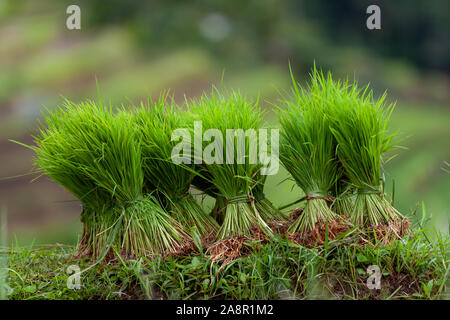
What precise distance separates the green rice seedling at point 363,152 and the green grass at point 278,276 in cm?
10

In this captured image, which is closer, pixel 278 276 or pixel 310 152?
pixel 278 276

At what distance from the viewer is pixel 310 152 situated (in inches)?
47.2

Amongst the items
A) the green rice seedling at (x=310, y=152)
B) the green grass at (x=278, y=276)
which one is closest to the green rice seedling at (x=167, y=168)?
the green grass at (x=278, y=276)

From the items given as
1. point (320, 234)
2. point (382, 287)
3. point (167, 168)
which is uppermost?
point (167, 168)

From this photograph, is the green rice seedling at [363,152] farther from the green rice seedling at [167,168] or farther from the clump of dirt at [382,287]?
the green rice seedling at [167,168]

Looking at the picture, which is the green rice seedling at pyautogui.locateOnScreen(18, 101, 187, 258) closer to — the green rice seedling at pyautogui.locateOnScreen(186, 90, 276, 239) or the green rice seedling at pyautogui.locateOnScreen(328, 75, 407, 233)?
the green rice seedling at pyautogui.locateOnScreen(186, 90, 276, 239)

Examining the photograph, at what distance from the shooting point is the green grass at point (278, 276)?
1071 mm

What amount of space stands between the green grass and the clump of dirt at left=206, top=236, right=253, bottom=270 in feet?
0.06

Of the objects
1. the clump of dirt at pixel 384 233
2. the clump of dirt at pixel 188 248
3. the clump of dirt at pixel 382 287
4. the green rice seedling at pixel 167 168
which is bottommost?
the clump of dirt at pixel 382 287

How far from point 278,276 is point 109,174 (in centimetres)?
48

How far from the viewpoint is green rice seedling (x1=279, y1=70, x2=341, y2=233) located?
119 cm

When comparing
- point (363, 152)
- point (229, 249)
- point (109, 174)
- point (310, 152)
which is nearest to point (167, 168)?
point (109, 174)

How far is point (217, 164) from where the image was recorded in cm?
115

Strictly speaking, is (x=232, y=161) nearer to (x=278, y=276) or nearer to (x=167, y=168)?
(x=167, y=168)
